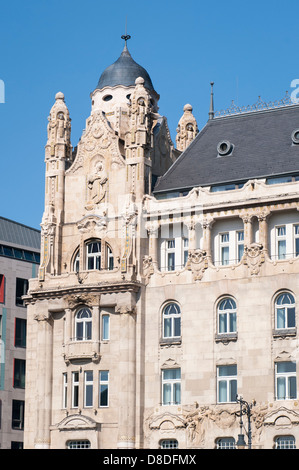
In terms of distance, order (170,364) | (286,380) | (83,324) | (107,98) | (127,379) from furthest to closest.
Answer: (107,98), (83,324), (170,364), (127,379), (286,380)

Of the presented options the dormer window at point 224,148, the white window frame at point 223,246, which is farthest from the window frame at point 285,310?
the dormer window at point 224,148

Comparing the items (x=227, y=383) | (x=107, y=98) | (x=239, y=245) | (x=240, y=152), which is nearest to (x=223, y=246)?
(x=239, y=245)

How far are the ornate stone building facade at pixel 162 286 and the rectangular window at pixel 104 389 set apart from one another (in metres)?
0.09

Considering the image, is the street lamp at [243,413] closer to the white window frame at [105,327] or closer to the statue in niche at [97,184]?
the white window frame at [105,327]

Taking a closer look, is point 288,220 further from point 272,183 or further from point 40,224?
point 40,224

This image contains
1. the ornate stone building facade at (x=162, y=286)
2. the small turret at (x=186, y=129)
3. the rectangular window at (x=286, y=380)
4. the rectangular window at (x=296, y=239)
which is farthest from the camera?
the small turret at (x=186, y=129)

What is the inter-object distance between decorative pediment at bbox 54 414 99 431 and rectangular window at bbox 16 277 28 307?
2511cm

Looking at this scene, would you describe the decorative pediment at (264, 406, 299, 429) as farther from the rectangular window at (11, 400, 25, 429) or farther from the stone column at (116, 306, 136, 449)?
the rectangular window at (11, 400, 25, 429)

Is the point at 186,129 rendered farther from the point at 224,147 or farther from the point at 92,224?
the point at 92,224

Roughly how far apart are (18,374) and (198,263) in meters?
29.8

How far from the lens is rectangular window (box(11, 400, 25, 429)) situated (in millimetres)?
105312

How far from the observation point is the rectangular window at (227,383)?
80500 mm

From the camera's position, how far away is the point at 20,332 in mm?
107438
